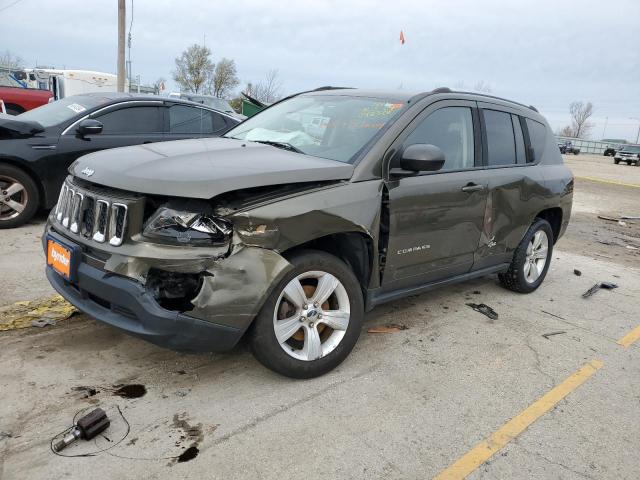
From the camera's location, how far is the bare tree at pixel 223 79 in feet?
176

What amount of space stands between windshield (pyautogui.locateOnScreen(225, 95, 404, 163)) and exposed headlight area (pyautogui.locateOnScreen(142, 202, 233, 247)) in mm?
1036

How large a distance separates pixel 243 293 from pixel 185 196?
57cm

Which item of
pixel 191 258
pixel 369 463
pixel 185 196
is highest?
pixel 185 196

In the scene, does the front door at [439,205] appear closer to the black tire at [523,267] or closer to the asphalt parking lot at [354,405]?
the asphalt parking lot at [354,405]

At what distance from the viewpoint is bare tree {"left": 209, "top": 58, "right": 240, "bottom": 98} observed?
53.6 m

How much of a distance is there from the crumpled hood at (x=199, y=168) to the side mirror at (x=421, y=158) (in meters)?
0.37

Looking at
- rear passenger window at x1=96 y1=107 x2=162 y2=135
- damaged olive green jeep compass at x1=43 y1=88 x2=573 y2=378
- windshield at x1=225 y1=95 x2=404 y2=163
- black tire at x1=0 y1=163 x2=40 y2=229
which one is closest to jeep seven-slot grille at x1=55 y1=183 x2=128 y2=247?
damaged olive green jeep compass at x1=43 y1=88 x2=573 y2=378

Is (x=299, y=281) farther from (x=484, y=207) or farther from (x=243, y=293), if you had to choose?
(x=484, y=207)

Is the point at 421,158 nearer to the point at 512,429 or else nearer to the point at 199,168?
the point at 199,168

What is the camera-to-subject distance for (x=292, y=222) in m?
2.81

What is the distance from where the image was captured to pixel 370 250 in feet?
10.9

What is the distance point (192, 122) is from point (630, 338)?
19.0 feet

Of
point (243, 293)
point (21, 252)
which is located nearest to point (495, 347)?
point (243, 293)

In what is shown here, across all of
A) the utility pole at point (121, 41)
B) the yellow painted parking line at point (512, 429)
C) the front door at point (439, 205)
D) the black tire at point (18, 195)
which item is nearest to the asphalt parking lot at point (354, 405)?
the yellow painted parking line at point (512, 429)
